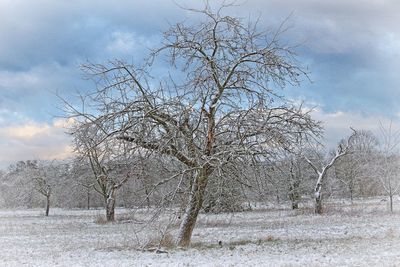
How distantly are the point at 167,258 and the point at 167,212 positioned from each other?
2.29 m

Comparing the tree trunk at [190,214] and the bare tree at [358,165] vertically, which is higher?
the bare tree at [358,165]

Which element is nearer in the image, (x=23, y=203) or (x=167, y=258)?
(x=167, y=258)

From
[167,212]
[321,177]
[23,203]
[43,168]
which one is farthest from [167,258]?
[23,203]

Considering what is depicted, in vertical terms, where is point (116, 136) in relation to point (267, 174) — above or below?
above

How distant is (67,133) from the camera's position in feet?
41.1

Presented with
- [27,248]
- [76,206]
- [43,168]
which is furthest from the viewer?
[76,206]

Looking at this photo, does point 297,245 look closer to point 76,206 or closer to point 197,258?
point 197,258

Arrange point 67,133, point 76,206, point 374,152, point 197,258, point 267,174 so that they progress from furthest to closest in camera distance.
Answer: point 76,206 → point 374,152 → point 267,174 → point 67,133 → point 197,258

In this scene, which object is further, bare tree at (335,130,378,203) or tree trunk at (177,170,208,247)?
bare tree at (335,130,378,203)

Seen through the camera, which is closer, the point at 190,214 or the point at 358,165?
the point at 190,214

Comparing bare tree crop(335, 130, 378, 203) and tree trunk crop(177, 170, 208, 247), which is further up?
bare tree crop(335, 130, 378, 203)

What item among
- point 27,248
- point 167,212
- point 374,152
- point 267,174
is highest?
point 374,152

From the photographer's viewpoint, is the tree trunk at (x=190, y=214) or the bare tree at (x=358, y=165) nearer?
the tree trunk at (x=190, y=214)

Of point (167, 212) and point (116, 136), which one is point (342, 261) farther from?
point (116, 136)
